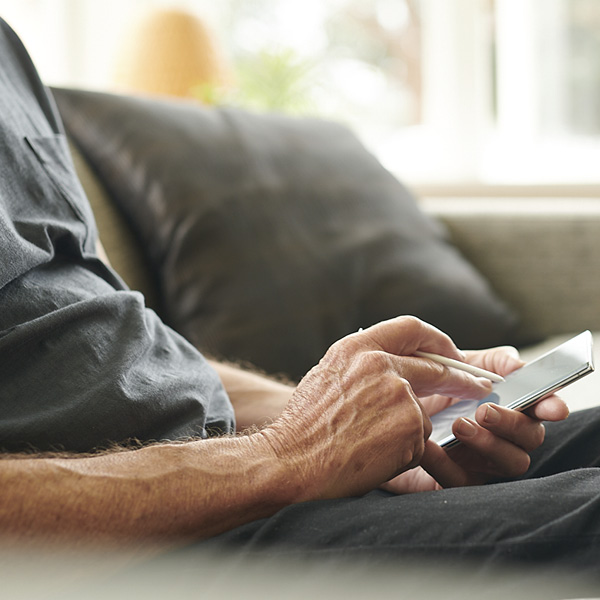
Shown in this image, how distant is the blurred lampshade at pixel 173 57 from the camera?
2.07 meters

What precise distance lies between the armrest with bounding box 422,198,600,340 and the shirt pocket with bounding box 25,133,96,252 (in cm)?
94

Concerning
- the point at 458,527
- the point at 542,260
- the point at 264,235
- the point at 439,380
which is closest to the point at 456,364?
the point at 439,380

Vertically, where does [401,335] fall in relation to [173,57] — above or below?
below

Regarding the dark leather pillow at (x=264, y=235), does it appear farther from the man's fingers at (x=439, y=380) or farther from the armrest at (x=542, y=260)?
the man's fingers at (x=439, y=380)

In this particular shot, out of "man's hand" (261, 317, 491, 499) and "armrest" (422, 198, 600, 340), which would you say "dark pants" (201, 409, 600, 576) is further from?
"armrest" (422, 198, 600, 340)

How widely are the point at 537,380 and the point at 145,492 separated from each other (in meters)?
0.34

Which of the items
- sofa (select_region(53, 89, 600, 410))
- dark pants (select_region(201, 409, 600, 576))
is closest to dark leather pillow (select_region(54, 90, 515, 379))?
sofa (select_region(53, 89, 600, 410))

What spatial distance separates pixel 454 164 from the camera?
253cm

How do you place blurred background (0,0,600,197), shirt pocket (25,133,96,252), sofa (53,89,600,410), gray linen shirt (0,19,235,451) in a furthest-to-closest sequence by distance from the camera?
blurred background (0,0,600,197), sofa (53,89,600,410), shirt pocket (25,133,96,252), gray linen shirt (0,19,235,451)

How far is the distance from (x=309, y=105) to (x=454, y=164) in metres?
0.50

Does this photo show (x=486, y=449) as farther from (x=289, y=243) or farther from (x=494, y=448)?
(x=289, y=243)

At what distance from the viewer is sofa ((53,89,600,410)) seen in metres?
1.18

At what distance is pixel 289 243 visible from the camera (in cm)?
127

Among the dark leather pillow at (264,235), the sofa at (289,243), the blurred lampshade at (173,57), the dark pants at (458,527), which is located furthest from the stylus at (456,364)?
the blurred lampshade at (173,57)
